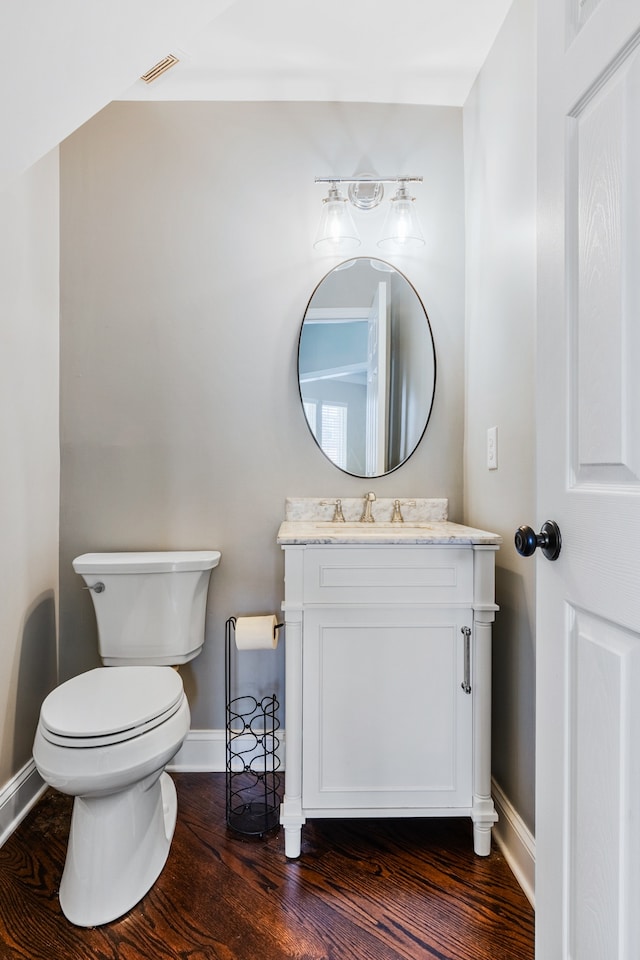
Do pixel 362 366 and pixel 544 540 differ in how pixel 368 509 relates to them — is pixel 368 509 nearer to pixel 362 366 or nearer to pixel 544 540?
pixel 362 366

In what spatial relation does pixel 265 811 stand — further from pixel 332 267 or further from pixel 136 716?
pixel 332 267

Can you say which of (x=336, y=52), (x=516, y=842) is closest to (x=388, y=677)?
(x=516, y=842)

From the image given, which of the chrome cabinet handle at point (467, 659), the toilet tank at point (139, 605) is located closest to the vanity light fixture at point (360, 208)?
the toilet tank at point (139, 605)

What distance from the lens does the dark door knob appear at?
83 cm

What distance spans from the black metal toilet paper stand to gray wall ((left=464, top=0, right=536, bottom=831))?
0.72 m

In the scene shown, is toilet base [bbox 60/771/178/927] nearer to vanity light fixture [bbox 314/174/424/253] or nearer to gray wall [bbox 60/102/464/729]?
gray wall [bbox 60/102/464/729]

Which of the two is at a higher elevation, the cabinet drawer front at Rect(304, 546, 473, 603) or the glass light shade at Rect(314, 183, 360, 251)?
the glass light shade at Rect(314, 183, 360, 251)

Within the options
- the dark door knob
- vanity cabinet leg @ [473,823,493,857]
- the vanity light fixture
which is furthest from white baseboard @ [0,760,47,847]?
the vanity light fixture

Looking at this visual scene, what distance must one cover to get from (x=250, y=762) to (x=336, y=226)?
1.88m

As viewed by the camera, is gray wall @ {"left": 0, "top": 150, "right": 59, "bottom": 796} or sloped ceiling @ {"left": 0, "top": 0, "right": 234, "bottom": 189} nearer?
sloped ceiling @ {"left": 0, "top": 0, "right": 234, "bottom": 189}

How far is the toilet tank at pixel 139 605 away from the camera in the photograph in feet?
5.78

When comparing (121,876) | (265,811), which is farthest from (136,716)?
(265,811)

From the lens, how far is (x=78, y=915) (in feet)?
4.18

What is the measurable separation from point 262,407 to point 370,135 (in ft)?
3.49
